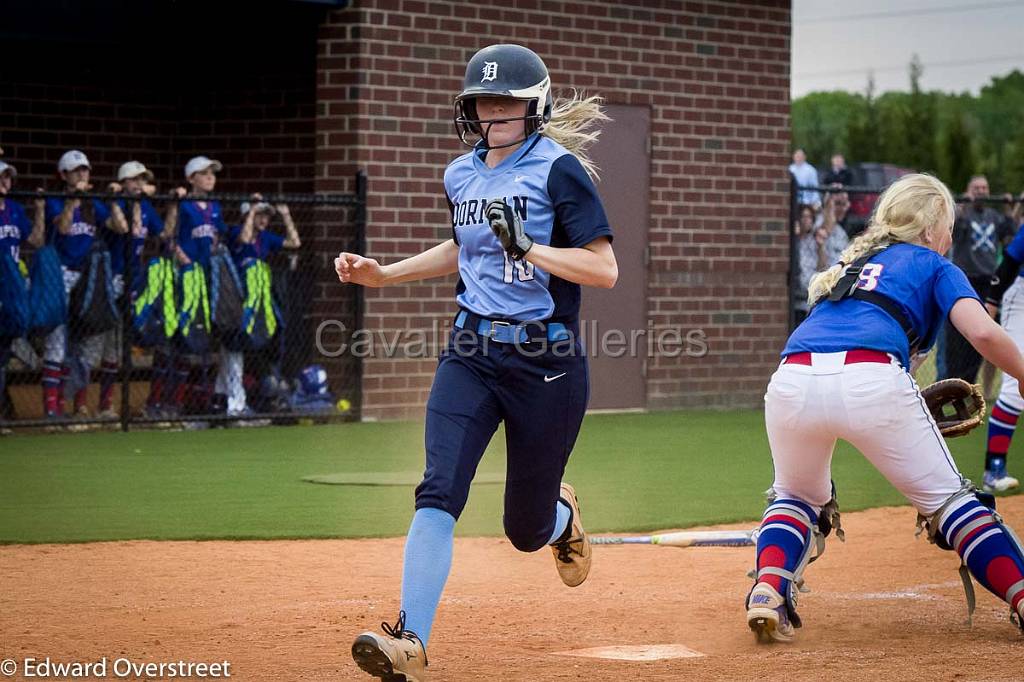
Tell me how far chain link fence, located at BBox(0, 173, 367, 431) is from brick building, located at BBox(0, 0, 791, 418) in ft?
0.97

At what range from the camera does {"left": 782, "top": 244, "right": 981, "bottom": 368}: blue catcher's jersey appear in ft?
18.9

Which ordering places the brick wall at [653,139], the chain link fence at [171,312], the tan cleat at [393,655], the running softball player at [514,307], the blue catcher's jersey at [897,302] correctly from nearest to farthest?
the tan cleat at [393,655] < the running softball player at [514,307] < the blue catcher's jersey at [897,302] < the chain link fence at [171,312] < the brick wall at [653,139]

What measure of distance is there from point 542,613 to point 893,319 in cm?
197

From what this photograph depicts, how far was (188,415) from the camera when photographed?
45.9 ft

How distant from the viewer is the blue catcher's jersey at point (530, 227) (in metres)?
5.37

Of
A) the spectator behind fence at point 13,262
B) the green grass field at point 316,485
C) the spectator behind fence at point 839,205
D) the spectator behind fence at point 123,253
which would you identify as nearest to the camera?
the green grass field at point 316,485

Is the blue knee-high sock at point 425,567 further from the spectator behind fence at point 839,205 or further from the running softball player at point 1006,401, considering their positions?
the spectator behind fence at point 839,205

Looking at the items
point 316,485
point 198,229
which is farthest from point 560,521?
point 198,229

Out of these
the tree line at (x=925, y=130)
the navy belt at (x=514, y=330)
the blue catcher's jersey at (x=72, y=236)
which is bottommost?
the navy belt at (x=514, y=330)

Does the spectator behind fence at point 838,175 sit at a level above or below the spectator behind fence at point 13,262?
above

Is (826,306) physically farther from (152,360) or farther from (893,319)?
(152,360)

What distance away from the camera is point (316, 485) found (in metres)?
10.5

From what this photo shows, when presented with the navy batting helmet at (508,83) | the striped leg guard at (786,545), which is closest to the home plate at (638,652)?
the striped leg guard at (786,545)

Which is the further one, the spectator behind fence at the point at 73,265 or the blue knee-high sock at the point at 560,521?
the spectator behind fence at the point at 73,265
